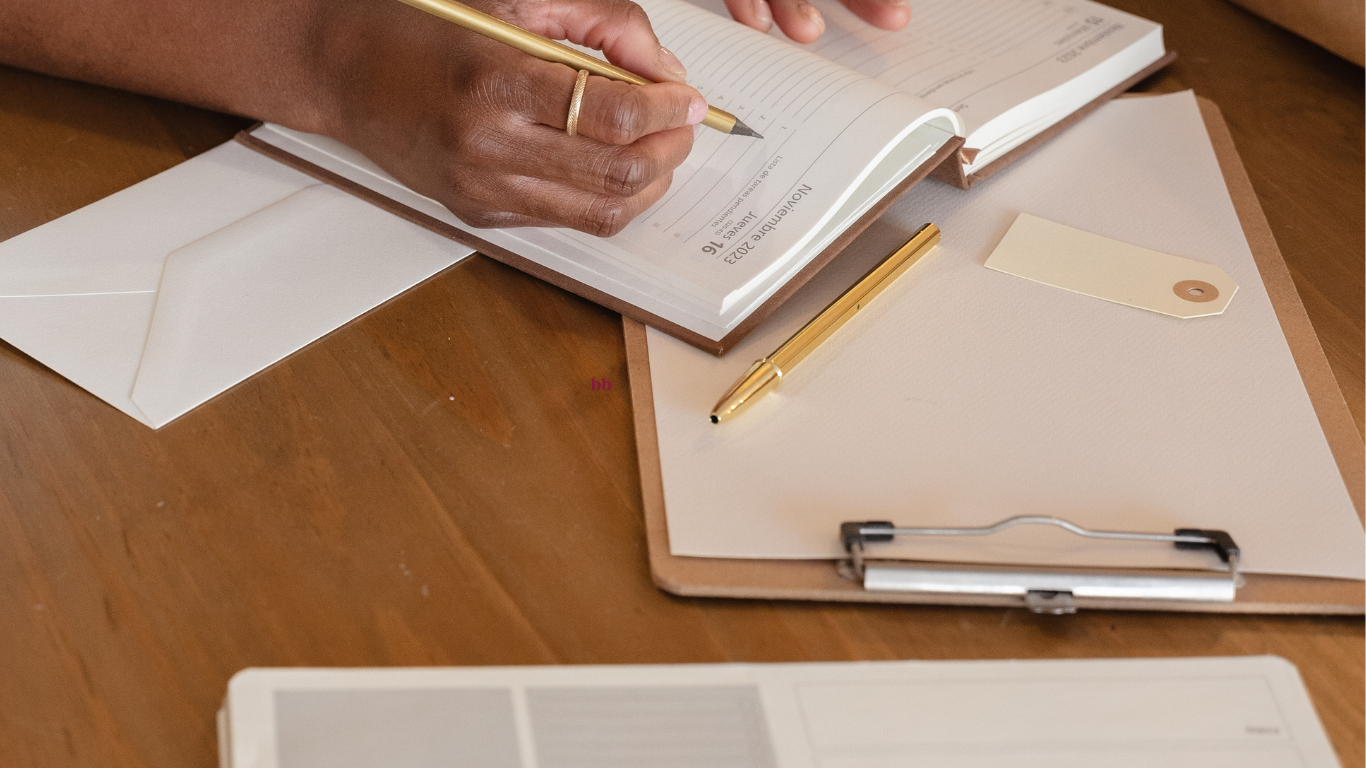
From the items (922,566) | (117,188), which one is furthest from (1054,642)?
(117,188)

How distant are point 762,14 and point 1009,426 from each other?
51 centimetres

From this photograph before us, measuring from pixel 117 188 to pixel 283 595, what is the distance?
0.45 metres

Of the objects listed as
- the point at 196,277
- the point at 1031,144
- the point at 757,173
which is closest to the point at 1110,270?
the point at 1031,144

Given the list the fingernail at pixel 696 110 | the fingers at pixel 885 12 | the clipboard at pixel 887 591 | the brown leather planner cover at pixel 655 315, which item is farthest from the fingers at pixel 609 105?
the fingers at pixel 885 12

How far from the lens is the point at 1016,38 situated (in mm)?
972

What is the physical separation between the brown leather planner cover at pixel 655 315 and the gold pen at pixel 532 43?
0.39 ft

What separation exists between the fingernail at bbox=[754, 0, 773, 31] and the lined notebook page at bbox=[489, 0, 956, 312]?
4.5 inches

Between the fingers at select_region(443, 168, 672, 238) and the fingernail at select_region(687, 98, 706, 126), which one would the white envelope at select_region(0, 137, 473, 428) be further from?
the fingernail at select_region(687, 98, 706, 126)

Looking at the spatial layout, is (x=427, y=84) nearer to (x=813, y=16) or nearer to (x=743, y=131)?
(x=743, y=131)

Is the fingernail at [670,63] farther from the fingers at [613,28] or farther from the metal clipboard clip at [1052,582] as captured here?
the metal clipboard clip at [1052,582]

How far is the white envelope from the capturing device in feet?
2.25

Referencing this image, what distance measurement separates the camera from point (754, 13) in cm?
97

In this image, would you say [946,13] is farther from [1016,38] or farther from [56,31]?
[56,31]

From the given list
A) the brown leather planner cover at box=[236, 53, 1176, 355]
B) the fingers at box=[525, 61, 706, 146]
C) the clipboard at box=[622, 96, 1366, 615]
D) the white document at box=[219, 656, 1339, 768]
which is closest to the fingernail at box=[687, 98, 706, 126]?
the fingers at box=[525, 61, 706, 146]
